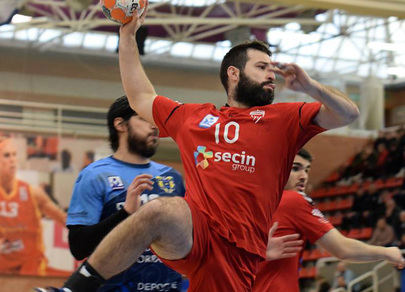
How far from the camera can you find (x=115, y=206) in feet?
15.2

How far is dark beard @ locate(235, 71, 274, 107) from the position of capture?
4.46 m

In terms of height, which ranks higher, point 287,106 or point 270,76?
point 270,76

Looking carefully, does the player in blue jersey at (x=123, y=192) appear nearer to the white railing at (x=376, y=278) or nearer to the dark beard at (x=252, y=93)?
the dark beard at (x=252, y=93)

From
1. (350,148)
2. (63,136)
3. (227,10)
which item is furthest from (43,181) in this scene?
(350,148)

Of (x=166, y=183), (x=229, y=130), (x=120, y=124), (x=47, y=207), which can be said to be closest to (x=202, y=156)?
(x=229, y=130)

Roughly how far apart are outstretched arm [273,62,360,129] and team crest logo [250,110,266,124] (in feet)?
1.09

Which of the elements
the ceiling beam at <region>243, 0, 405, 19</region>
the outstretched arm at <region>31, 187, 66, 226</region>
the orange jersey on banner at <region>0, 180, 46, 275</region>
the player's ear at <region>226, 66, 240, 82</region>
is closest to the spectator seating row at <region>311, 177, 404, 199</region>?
the outstretched arm at <region>31, 187, 66, 226</region>

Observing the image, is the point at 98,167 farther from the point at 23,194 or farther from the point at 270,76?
the point at 23,194

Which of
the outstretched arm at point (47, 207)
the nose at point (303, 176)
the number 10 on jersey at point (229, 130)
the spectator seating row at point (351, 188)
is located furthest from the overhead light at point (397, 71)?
the number 10 on jersey at point (229, 130)

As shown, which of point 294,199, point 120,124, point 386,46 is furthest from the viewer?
point 386,46

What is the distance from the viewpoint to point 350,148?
24484mm

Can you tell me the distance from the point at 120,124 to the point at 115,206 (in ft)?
1.99

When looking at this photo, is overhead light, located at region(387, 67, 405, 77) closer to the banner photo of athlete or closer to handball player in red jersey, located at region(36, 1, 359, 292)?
the banner photo of athlete

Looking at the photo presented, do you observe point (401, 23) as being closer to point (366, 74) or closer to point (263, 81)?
point (366, 74)
